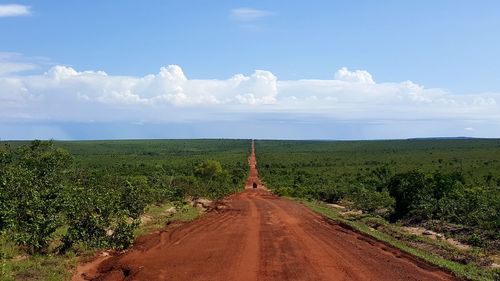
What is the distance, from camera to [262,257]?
56.4 ft

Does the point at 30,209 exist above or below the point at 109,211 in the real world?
above

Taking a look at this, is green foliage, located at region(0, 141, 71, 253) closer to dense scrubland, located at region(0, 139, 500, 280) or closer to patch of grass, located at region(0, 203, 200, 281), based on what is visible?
dense scrubland, located at region(0, 139, 500, 280)

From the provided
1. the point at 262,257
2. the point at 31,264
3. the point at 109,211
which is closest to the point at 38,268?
the point at 31,264

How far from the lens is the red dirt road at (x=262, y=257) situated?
15.1 metres

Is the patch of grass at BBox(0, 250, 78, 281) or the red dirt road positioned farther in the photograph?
the red dirt road

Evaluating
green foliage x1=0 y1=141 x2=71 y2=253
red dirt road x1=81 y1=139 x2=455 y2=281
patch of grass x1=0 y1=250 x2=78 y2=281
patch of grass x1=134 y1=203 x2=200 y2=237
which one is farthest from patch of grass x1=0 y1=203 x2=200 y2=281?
patch of grass x1=134 y1=203 x2=200 y2=237

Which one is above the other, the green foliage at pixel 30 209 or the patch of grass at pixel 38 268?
the green foliage at pixel 30 209

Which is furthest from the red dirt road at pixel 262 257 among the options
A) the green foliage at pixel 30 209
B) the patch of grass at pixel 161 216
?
the green foliage at pixel 30 209

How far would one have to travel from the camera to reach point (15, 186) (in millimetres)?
18812

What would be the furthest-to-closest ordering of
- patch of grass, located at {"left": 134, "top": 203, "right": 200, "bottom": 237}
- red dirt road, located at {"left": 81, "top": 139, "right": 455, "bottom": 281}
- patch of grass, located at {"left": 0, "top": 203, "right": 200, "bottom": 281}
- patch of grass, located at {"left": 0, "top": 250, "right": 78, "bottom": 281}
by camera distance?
patch of grass, located at {"left": 134, "top": 203, "right": 200, "bottom": 237} → red dirt road, located at {"left": 81, "top": 139, "right": 455, "bottom": 281} → patch of grass, located at {"left": 0, "top": 203, "right": 200, "bottom": 281} → patch of grass, located at {"left": 0, "top": 250, "right": 78, "bottom": 281}

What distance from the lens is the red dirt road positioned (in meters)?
15.1

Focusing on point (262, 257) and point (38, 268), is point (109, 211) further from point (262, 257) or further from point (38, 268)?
point (262, 257)

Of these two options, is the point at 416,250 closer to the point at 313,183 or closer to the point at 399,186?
the point at 399,186

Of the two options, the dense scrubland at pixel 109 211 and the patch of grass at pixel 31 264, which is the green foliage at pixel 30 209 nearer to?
the dense scrubland at pixel 109 211
